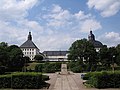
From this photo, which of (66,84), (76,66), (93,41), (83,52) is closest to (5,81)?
(66,84)

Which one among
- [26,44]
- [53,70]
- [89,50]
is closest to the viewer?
[53,70]

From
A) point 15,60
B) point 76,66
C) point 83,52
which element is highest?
point 83,52

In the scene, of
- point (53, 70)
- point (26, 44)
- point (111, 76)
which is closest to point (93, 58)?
point (53, 70)

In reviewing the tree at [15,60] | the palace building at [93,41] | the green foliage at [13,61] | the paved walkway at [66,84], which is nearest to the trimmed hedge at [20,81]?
the paved walkway at [66,84]

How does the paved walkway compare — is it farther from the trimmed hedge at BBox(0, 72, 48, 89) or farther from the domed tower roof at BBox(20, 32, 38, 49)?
the domed tower roof at BBox(20, 32, 38, 49)

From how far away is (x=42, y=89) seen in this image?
28656 millimetres

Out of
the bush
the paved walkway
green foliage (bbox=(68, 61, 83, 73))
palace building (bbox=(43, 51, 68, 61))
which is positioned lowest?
the paved walkway

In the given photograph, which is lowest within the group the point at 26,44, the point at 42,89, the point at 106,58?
the point at 42,89

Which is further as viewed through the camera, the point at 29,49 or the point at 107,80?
the point at 29,49

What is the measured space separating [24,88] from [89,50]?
57361 millimetres

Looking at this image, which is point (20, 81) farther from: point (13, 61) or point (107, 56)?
point (107, 56)

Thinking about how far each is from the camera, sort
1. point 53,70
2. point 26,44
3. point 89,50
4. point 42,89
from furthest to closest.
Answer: point 26,44 < point 89,50 < point 53,70 < point 42,89

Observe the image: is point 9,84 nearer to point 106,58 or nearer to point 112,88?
point 112,88

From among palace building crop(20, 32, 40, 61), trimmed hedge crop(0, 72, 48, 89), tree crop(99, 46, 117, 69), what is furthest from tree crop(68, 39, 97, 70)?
palace building crop(20, 32, 40, 61)
